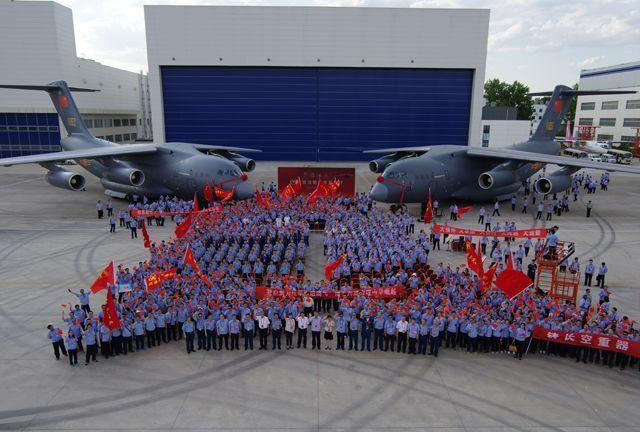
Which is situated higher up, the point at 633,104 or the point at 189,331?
Result: the point at 633,104

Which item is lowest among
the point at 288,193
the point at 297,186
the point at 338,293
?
the point at 338,293

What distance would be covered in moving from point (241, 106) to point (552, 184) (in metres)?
32.6

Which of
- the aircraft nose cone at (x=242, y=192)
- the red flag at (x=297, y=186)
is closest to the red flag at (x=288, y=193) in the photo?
the red flag at (x=297, y=186)

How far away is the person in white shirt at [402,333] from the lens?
40.3 ft

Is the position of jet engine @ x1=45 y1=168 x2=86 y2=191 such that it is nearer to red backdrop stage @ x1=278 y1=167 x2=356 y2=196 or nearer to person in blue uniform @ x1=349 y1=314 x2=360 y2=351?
red backdrop stage @ x1=278 y1=167 x2=356 y2=196

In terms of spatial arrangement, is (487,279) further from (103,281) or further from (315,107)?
(315,107)

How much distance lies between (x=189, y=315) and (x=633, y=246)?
22.2 m

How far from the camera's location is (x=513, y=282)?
44.6ft

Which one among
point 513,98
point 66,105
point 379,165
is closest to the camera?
point 66,105

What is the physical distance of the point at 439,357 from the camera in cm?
1248

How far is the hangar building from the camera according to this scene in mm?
47094

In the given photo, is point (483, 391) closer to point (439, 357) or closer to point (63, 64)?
point (439, 357)

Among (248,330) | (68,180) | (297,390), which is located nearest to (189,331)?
(248,330)

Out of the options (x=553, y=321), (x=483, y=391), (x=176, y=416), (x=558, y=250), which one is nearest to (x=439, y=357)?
(x=483, y=391)
